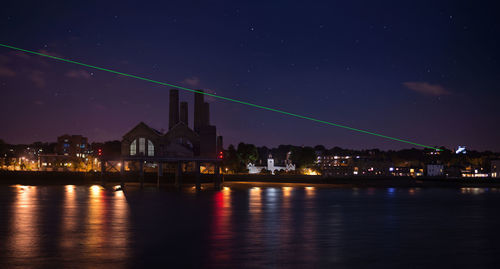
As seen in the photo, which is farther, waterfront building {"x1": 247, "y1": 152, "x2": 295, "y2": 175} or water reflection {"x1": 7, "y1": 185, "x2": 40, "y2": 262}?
waterfront building {"x1": 247, "y1": 152, "x2": 295, "y2": 175}

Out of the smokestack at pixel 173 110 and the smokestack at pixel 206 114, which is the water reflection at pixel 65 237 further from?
the smokestack at pixel 206 114

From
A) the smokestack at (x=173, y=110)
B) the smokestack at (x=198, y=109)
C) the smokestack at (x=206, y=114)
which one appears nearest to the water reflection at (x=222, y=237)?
the smokestack at (x=173, y=110)

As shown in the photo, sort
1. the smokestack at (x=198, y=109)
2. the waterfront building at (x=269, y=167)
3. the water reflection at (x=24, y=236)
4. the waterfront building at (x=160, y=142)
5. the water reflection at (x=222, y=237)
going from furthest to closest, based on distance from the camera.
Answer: the waterfront building at (x=269, y=167), the smokestack at (x=198, y=109), the waterfront building at (x=160, y=142), the water reflection at (x=222, y=237), the water reflection at (x=24, y=236)

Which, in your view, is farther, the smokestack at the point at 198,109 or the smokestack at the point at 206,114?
the smokestack at the point at 206,114

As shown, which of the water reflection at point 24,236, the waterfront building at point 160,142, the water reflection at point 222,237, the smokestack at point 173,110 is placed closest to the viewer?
the water reflection at point 24,236

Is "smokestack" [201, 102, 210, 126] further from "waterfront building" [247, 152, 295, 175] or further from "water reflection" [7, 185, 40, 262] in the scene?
"water reflection" [7, 185, 40, 262]

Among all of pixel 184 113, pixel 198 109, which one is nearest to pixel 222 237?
pixel 198 109

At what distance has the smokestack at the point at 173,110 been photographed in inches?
4521

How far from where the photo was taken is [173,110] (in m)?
116

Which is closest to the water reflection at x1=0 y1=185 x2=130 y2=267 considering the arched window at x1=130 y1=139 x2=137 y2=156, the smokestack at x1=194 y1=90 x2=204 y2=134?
the arched window at x1=130 y1=139 x2=137 y2=156

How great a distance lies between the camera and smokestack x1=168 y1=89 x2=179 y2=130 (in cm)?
11482

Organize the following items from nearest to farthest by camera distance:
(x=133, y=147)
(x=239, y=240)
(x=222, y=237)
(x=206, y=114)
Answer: (x=239, y=240)
(x=222, y=237)
(x=133, y=147)
(x=206, y=114)

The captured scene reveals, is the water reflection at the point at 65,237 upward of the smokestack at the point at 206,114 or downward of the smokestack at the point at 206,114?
downward

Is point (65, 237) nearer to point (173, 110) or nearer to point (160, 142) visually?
point (160, 142)
